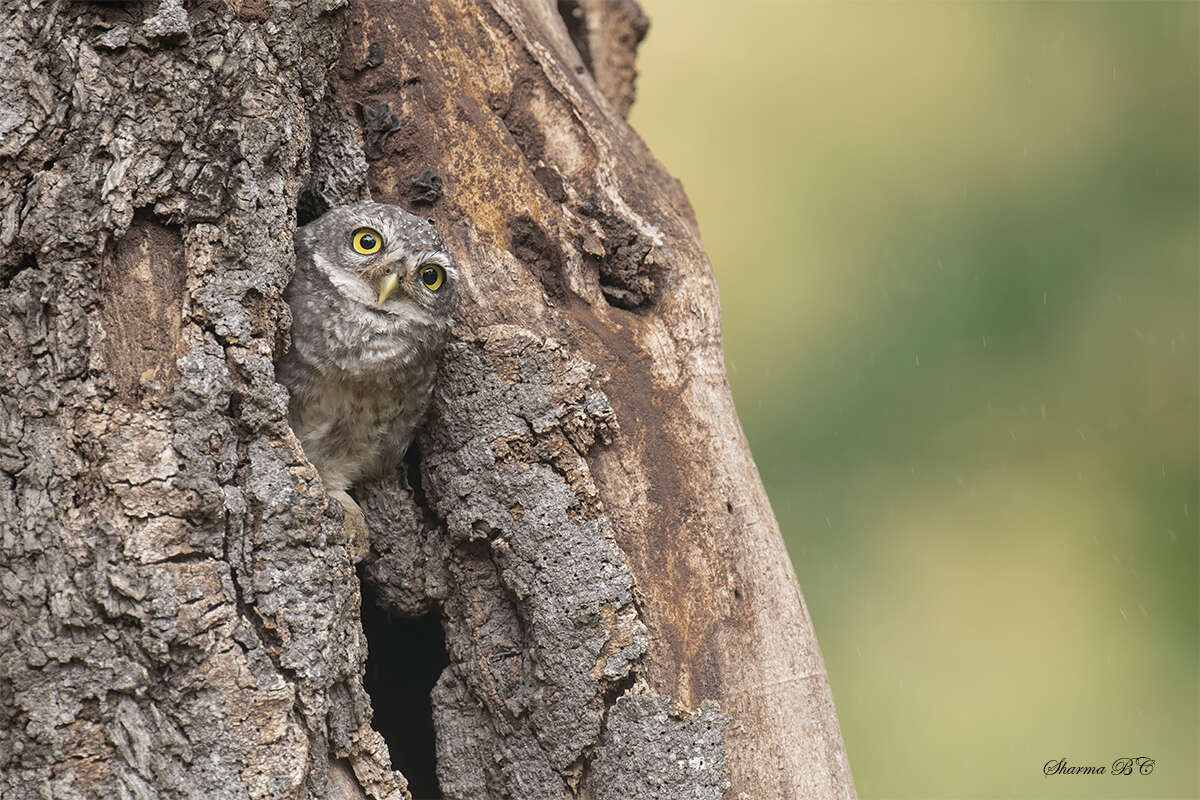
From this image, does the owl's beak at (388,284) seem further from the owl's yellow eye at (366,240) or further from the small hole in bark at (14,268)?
the small hole in bark at (14,268)

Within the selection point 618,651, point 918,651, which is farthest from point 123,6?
point 918,651

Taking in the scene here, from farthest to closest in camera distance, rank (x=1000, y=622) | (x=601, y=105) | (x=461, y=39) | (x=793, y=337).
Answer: (x=793, y=337) < (x=1000, y=622) < (x=601, y=105) < (x=461, y=39)

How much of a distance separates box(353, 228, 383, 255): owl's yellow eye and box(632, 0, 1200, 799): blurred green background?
316 centimetres

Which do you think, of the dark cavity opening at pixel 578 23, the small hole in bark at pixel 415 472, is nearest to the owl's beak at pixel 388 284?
the small hole in bark at pixel 415 472

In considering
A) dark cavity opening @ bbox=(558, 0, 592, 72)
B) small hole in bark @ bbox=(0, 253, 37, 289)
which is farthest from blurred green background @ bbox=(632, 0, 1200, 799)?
small hole in bark @ bbox=(0, 253, 37, 289)

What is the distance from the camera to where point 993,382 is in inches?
202

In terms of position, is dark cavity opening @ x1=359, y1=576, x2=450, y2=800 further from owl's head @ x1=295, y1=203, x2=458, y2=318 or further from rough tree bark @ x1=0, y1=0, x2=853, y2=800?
owl's head @ x1=295, y1=203, x2=458, y2=318

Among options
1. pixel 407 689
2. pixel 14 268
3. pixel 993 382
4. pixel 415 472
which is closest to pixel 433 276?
pixel 415 472

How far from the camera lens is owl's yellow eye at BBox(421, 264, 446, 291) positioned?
7.55ft

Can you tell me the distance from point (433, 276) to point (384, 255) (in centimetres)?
11

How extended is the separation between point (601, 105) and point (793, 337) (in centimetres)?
278

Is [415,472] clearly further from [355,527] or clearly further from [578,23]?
[578,23]

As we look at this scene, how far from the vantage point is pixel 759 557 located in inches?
93.9

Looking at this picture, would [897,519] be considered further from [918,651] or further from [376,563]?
[376,563]
